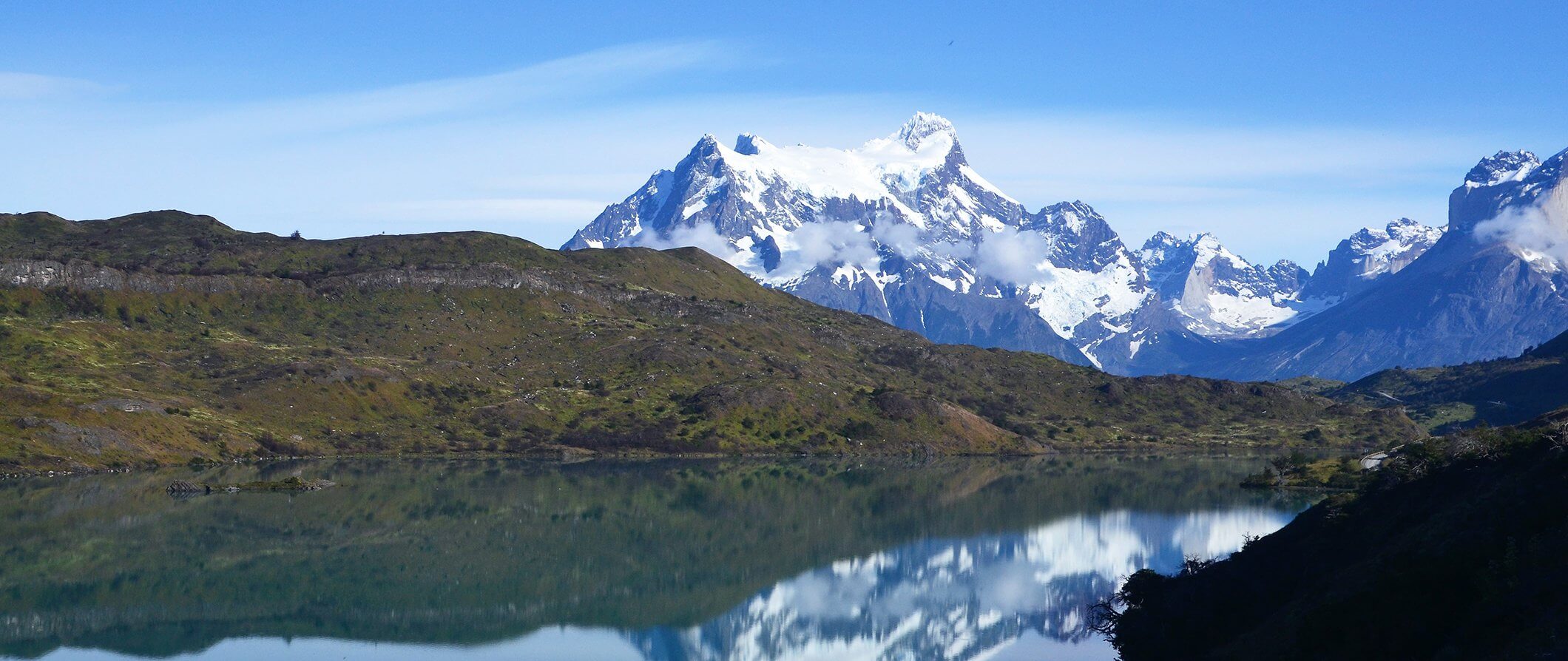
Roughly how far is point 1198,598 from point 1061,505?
352ft

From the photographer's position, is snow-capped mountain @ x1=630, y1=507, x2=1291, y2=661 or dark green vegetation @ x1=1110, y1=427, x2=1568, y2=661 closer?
dark green vegetation @ x1=1110, y1=427, x2=1568, y2=661

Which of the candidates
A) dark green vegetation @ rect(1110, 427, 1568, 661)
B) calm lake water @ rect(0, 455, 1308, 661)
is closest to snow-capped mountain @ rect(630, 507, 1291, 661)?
calm lake water @ rect(0, 455, 1308, 661)

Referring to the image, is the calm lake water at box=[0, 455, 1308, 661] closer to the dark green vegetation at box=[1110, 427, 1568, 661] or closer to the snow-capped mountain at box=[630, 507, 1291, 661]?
the snow-capped mountain at box=[630, 507, 1291, 661]

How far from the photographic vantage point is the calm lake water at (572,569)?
95500 mm

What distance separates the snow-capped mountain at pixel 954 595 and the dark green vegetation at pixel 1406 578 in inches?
412

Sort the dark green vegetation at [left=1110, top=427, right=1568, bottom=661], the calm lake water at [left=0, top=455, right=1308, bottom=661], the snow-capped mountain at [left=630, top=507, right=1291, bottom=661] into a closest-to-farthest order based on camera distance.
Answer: the dark green vegetation at [left=1110, top=427, right=1568, bottom=661] < the calm lake water at [left=0, top=455, right=1308, bottom=661] < the snow-capped mountain at [left=630, top=507, right=1291, bottom=661]

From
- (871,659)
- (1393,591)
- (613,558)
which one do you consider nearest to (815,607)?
(871,659)

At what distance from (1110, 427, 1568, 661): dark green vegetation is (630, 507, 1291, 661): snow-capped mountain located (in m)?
10.5

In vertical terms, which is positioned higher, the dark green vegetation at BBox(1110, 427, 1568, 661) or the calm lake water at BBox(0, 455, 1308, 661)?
the dark green vegetation at BBox(1110, 427, 1568, 661)

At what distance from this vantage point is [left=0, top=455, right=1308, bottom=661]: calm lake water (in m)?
95.5

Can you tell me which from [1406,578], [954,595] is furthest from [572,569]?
[1406,578]

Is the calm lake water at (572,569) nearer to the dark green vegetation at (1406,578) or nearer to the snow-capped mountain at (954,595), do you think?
the snow-capped mountain at (954,595)

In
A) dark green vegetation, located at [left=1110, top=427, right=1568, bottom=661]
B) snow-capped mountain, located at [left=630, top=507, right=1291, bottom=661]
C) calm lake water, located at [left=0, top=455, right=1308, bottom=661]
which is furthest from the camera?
snow-capped mountain, located at [left=630, top=507, right=1291, bottom=661]

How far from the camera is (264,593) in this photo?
363 feet
